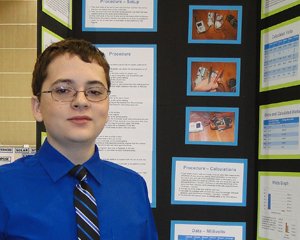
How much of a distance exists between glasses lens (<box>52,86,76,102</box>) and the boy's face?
1 centimetres

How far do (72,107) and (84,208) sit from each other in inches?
10.8

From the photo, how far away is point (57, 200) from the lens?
3.70ft

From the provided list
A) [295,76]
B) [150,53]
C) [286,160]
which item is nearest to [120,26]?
[150,53]

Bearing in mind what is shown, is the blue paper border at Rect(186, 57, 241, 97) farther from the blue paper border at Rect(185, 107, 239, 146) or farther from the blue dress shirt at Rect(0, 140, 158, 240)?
the blue dress shirt at Rect(0, 140, 158, 240)

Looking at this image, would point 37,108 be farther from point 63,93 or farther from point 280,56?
point 280,56

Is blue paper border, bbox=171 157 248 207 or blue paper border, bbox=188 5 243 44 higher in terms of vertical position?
blue paper border, bbox=188 5 243 44

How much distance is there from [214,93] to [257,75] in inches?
8.1

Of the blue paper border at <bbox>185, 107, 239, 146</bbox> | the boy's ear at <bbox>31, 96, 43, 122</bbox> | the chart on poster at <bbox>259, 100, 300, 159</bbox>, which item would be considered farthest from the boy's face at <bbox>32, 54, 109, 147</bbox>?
the chart on poster at <bbox>259, 100, 300, 159</bbox>

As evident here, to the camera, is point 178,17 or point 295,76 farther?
point 178,17

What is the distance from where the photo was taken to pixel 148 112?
6.09 ft

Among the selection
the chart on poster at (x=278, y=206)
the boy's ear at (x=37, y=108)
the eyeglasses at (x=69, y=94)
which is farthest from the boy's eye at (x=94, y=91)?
the chart on poster at (x=278, y=206)

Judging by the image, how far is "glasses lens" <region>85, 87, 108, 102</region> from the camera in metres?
1.12

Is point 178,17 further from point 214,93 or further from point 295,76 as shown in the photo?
point 295,76

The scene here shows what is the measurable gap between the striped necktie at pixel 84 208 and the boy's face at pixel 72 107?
3.8 inches
